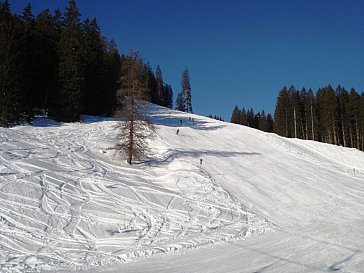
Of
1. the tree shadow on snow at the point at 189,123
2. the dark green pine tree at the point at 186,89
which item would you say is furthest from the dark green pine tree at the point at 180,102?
the tree shadow on snow at the point at 189,123

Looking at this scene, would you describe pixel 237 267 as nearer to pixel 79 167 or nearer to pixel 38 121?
pixel 79 167

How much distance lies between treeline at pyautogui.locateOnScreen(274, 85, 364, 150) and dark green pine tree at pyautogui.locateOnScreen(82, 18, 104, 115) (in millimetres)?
42118

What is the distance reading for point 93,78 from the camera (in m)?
47.1

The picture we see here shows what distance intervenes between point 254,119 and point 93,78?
80.5m

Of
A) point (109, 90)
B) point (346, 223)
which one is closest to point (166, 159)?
point (346, 223)

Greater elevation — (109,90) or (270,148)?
(109,90)

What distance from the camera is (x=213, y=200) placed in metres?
20.5

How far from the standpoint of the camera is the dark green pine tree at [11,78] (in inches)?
1203

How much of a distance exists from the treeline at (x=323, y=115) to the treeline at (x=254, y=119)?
2814 centimetres

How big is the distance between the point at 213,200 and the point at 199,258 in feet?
30.6

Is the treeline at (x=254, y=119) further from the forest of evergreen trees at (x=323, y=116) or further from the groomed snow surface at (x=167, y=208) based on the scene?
the groomed snow surface at (x=167, y=208)

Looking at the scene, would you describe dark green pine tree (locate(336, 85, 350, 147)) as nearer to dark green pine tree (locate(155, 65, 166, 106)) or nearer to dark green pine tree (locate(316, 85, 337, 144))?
dark green pine tree (locate(316, 85, 337, 144))

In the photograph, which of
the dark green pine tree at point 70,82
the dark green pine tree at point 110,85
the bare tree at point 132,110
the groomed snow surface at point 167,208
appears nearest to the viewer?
the groomed snow surface at point 167,208

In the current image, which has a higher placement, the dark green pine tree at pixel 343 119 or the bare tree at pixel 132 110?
the dark green pine tree at pixel 343 119
